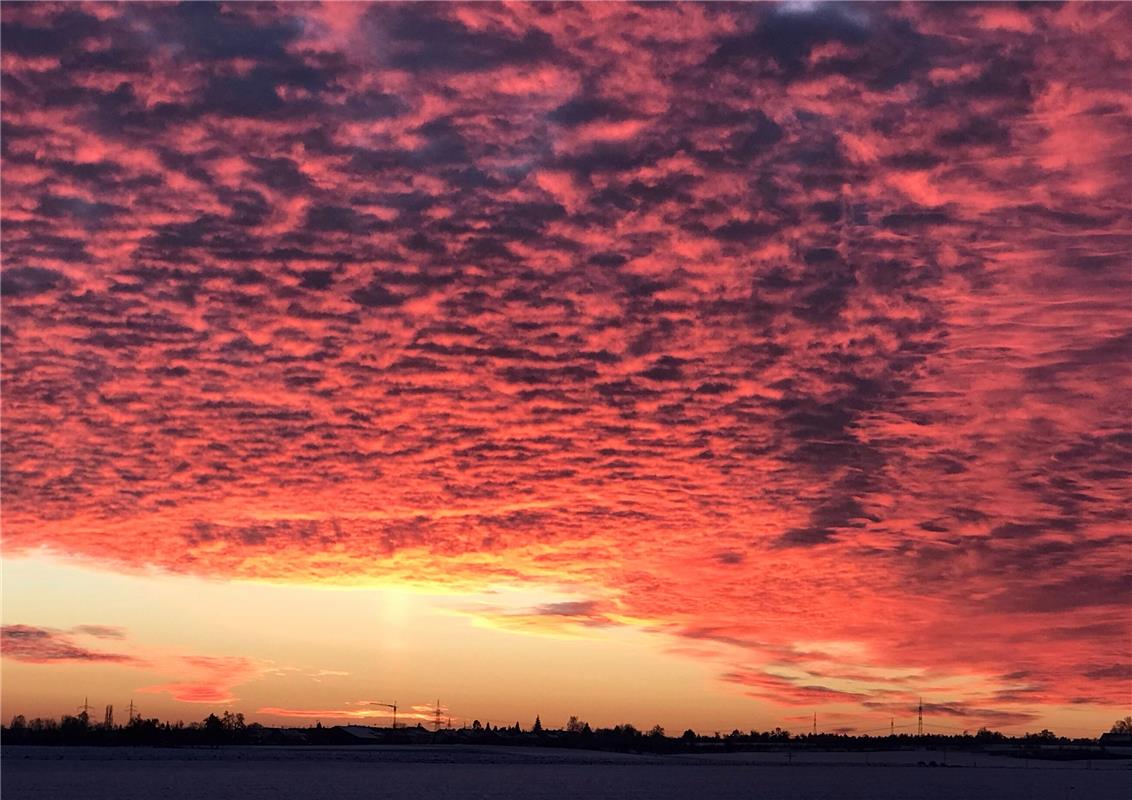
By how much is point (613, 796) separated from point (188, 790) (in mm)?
61406

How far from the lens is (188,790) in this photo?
18812 centimetres

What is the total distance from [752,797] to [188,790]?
83.2 meters

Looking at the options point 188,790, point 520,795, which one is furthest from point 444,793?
point 188,790

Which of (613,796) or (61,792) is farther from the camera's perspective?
(613,796)

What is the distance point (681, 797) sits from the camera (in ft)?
643

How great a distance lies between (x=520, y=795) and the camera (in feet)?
615

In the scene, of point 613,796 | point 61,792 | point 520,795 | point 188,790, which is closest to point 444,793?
point 520,795

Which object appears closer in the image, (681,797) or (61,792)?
(61,792)

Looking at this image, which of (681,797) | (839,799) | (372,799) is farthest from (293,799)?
(839,799)

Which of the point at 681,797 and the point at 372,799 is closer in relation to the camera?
the point at 372,799

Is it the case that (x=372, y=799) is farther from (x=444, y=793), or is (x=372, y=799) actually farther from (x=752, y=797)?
(x=752, y=797)

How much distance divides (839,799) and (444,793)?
5937 centimetres

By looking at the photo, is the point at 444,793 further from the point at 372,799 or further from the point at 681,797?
the point at 681,797

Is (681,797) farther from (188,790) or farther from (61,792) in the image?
(61,792)
